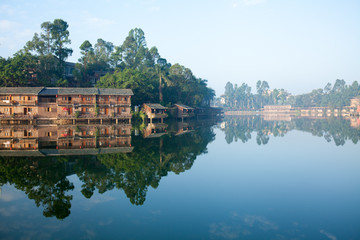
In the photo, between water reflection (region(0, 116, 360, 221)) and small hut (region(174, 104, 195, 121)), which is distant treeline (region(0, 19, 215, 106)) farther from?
water reflection (region(0, 116, 360, 221))

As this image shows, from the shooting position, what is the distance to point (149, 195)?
37.6ft

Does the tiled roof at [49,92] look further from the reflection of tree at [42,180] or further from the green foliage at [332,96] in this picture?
the green foliage at [332,96]

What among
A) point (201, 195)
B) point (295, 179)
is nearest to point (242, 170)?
point (295, 179)

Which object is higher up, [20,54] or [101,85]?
[20,54]

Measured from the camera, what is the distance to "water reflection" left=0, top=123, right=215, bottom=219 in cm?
1150

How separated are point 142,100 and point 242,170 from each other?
4704 cm

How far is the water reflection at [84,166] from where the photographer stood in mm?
11498

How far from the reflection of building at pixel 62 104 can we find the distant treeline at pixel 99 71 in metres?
9.08

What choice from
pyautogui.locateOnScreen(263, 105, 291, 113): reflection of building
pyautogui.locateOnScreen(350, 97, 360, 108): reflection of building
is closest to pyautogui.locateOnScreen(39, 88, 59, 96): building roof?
pyautogui.locateOnScreen(350, 97, 360, 108): reflection of building

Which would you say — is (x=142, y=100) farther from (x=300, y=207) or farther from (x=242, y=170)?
(x=300, y=207)

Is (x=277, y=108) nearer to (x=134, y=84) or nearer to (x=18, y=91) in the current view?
(x=134, y=84)

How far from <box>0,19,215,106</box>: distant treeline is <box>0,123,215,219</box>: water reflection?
114 ft

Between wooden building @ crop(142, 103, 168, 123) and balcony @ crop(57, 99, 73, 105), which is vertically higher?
balcony @ crop(57, 99, 73, 105)

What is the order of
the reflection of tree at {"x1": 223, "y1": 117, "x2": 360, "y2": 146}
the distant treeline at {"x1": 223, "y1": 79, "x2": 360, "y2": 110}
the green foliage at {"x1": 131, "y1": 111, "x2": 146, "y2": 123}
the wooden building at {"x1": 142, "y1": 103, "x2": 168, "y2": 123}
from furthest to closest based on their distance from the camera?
1. the distant treeline at {"x1": 223, "y1": 79, "x2": 360, "y2": 110}
2. the green foliage at {"x1": 131, "y1": 111, "x2": 146, "y2": 123}
3. the wooden building at {"x1": 142, "y1": 103, "x2": 168, "y2": 123}
4. the reflection of tree at {"x1": 223, "y1": 117, "x2": 360, "y2": 146}
